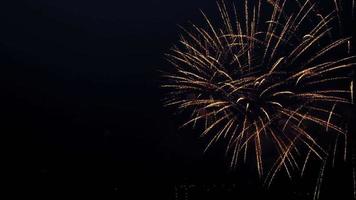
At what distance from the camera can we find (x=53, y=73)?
2133 cm

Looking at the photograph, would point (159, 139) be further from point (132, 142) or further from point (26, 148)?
point (26, 148)

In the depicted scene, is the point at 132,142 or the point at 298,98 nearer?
the point at 298,98

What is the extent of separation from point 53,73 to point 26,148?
13.4ft

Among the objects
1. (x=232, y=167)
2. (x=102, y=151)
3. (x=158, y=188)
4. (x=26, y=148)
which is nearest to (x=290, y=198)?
(x=232, y=167)

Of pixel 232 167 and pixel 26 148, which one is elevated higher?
pixel 26 148

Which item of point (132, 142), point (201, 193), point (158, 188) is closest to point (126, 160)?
point (132, 142)

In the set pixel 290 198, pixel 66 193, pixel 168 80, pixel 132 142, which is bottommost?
pixel 290 198

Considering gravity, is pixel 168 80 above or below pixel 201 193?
above

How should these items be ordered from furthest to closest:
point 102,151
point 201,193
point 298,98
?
point 102,151 → point 201,193 → point 298,98

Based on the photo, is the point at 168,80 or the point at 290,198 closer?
the point at 290,198

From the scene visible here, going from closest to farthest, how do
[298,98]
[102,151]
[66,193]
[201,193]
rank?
1. [298,98]
2. [66,193]
3. [201,193]
4. [102,151]

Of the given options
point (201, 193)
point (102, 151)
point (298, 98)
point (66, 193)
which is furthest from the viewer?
point (102, 151)

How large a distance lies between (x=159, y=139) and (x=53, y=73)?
6.46 metres

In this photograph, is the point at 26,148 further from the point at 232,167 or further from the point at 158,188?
the point at 232,167
